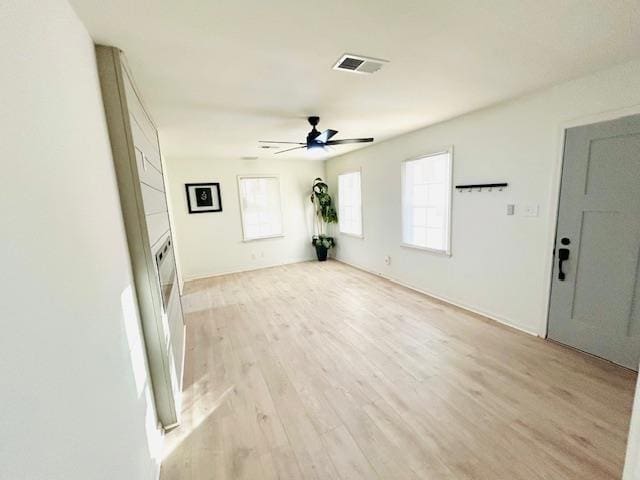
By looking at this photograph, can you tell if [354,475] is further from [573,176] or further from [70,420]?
[573,176]

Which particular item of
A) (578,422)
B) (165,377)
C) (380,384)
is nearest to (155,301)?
(165,377)

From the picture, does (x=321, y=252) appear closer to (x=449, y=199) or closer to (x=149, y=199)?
(x=449, y=199)

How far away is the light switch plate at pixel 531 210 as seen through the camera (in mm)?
2607

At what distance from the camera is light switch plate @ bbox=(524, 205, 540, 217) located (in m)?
2.61

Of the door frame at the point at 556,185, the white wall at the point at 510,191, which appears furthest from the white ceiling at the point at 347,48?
the door frame at the point at 556,185

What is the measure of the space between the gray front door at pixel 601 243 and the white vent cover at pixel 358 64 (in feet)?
6.13

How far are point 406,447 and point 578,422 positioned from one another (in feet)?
3.73

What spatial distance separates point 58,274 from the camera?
0.77 m

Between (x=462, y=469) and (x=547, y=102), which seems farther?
(x=547, y=102)

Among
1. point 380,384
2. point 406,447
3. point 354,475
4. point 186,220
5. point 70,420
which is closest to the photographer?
point 70,420

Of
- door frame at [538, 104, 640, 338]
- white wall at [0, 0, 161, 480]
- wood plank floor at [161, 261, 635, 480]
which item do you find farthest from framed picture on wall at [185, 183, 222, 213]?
door frame at [538, 104, 640, 338]

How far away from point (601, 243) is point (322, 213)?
4.64 metres

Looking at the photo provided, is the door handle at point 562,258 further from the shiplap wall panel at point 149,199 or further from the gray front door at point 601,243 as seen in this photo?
the shiplap wall panel at point 149,199

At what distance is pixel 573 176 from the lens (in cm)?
233
